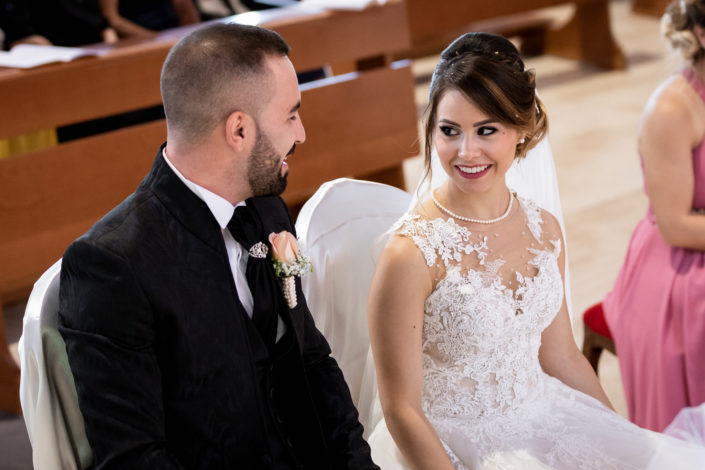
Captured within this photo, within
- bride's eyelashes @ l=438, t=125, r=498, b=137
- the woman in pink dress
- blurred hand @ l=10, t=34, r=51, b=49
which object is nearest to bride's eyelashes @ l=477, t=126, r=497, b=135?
bride's eyelashes @ l=438, t=125, r=498, b=137

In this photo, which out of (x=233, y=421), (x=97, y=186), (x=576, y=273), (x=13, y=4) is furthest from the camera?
(x=576, y=273)

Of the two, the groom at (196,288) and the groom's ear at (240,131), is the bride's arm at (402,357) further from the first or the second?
the groom's ear at (240,131)

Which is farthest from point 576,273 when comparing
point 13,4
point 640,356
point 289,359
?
point 13,4

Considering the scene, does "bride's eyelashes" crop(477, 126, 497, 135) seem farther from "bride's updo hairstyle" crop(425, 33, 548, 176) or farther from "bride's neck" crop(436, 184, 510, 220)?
"bride's neck" crop(436, 184, 510, 220)

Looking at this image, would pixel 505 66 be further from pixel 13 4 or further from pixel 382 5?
pixel 13 4

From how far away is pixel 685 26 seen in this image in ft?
7.77

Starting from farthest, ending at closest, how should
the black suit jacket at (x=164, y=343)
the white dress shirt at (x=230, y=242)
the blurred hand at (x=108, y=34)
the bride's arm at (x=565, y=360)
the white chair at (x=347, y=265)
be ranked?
the blurred hand at (x=108, y=34), the bride's arm at (x=565, y=360), the white chair at (x=347, y=265), the white dress shirt at (x=230, y=242), the black suit jacket at (x=164, y=343)

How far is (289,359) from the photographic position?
1.60 m

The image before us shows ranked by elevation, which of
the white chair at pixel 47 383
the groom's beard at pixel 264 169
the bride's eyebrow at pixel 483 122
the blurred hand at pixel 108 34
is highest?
the groom's beard at pixel 264 169

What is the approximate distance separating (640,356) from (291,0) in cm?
308

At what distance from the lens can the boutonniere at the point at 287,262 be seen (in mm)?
1558

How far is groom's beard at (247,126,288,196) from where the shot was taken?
148 centimetres

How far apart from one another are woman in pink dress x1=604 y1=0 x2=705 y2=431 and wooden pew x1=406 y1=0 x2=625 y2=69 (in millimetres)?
4239

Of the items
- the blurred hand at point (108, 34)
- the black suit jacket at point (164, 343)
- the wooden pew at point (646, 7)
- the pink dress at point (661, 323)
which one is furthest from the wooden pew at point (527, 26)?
the black suit jacket at point (164, 343)
